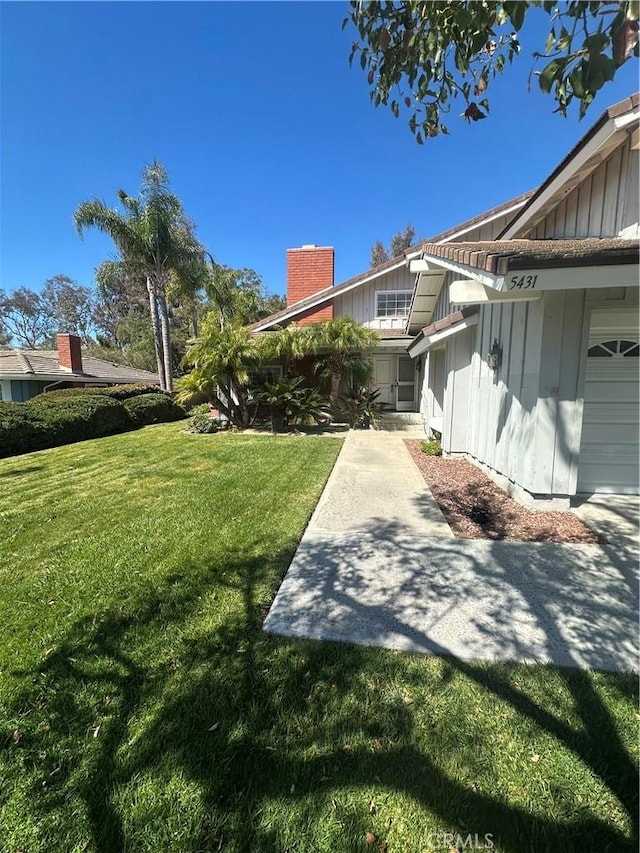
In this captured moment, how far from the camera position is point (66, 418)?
37.4 feet

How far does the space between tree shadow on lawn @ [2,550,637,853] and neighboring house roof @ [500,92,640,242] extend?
5.84m

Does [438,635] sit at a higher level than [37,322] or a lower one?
lower

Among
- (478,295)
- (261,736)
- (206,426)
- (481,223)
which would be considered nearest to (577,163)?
(478,295)

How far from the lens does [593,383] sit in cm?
513

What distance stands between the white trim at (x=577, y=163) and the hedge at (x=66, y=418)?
12654 mm

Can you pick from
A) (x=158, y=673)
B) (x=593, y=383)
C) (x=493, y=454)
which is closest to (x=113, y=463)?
(x=158, y=673)

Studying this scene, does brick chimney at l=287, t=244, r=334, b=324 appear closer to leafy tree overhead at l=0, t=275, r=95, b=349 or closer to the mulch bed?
the mulch bed

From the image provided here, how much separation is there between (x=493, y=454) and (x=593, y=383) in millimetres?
1786

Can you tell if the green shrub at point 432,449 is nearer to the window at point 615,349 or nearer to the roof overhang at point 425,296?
the roof overhang at point 425,296

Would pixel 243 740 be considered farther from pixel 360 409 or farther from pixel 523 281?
pixel 360 409

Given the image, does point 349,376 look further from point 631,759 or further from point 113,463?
point 631,759

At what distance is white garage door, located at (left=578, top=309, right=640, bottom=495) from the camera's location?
484 cm

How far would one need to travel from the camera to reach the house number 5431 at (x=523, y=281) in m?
3.76

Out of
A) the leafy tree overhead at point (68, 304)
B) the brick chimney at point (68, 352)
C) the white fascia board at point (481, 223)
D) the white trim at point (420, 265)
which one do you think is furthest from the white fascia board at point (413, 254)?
the leafy tree overhead at point (68, 304)
